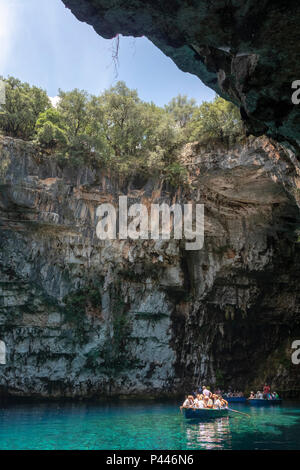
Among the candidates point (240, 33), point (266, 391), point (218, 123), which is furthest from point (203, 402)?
point (240, 33)

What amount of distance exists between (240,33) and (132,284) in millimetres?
20318

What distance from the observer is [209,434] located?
13.3 m

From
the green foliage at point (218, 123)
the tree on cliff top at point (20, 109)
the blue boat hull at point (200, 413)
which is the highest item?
the tree on cliff top at point (20, 109)

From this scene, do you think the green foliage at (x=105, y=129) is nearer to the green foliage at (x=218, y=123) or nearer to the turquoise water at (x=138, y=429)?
the green foliage at (x=218, y=123)

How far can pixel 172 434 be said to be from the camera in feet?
43.5

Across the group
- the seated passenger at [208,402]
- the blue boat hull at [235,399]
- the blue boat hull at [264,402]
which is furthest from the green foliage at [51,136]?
the blue boat hull at [264,402]

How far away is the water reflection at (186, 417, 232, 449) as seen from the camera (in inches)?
453

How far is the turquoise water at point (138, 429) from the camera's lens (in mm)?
11633

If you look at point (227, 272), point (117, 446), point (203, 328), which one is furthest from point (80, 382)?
point (117, 446)

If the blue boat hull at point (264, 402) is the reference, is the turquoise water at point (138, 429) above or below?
above

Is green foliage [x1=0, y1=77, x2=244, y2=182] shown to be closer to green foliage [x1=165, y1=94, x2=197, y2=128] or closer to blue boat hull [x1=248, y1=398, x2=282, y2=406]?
green foliage [x1=165, y1=94, x2=197, y2=128]

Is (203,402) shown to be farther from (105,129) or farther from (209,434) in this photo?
(105,129)

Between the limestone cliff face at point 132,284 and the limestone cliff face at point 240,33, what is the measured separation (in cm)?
1324

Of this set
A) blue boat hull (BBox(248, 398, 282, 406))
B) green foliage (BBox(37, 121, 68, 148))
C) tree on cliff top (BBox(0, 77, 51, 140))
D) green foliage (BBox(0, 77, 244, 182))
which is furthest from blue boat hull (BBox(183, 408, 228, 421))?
tree on cliff top (BBox(0, 77, 51, 140))
